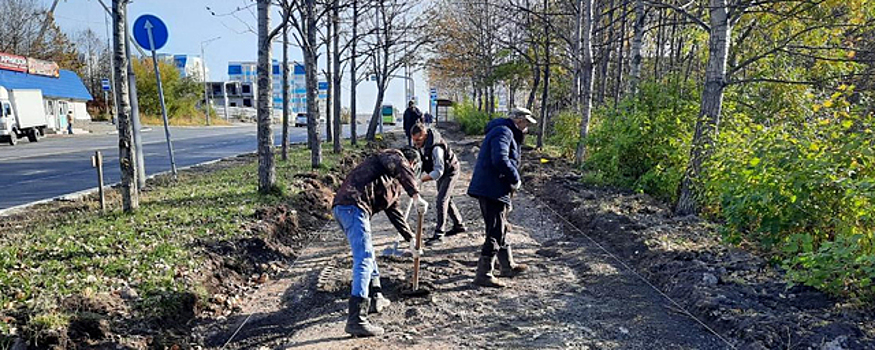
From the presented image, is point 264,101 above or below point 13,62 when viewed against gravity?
below

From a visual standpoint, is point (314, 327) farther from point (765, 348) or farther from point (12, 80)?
point (12, 80)

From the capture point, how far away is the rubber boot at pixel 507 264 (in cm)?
578

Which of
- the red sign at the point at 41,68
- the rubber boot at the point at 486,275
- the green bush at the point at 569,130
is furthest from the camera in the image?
the red sign at the point at 41,68

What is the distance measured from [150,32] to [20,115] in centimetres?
2264

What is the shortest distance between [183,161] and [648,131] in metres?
13.6

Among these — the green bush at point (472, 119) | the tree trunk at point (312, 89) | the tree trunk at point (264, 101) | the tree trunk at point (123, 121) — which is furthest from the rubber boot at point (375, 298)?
the green bush at point (472, 119)

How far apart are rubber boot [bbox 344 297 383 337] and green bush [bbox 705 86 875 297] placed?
10.9ft

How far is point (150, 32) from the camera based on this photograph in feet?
30.6

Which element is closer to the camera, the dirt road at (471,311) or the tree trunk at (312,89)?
the dirt road at (471,311)

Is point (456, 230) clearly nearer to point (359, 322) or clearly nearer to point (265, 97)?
point (359, 322)

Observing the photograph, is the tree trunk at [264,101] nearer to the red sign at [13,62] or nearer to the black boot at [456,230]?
the black boot at [456,230]

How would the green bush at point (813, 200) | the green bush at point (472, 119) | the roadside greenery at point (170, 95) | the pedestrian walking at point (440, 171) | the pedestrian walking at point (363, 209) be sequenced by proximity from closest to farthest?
the green bush at point (813, 200), the pedestrian walking at point (363, 209), the pedestrian walking at point (440, 171), the green bush at point (472, 119), the roadside greenery at point (170, 95)

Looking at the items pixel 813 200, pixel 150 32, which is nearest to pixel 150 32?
pixel 150 32

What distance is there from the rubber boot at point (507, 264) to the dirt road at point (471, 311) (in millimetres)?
108
